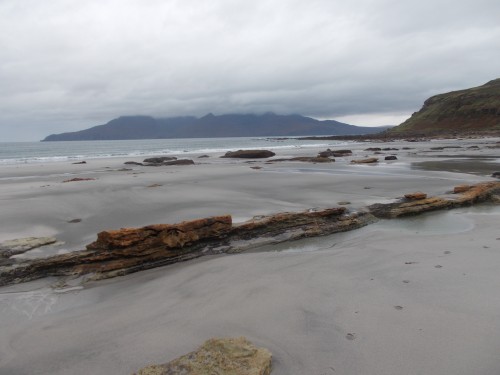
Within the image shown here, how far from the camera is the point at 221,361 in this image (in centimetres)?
292

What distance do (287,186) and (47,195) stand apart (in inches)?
296

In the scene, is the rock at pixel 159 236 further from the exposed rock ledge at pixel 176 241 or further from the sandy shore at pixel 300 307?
the sandy shore at pixel 300 307

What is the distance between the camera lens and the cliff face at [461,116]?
8631cm

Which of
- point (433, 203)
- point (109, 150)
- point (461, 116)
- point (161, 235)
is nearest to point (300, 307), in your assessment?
point (161, 235)

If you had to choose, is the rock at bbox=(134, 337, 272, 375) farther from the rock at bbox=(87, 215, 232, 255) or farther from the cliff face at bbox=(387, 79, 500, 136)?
the cliff face at bbox=(387, 79, 500, 136)

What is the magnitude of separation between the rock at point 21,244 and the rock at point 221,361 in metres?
4.17

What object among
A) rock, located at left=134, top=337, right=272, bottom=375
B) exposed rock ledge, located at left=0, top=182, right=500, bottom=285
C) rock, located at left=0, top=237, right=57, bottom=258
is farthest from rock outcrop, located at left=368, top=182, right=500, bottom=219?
rock, located at left=0, top=237, right=57, bottom=258

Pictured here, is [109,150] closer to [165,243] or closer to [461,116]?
[165,243]

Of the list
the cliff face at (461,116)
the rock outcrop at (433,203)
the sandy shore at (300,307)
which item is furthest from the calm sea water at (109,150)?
the sandy shore at (300,307)

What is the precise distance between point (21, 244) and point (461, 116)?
4257 inches

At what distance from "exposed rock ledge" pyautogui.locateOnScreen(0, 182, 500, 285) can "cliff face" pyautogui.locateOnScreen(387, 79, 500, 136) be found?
280 feet

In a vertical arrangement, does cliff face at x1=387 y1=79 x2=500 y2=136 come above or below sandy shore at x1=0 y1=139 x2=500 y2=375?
above

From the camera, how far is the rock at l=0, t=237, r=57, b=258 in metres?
5.87

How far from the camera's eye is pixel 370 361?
3.03m
